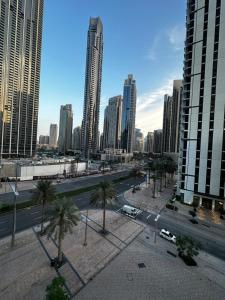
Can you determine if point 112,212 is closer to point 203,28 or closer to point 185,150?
point 185,150

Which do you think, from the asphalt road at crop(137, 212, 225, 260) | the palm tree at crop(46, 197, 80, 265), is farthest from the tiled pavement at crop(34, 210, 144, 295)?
the asphalt road at crop(137, 212, 225, 260)

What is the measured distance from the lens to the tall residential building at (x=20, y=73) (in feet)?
475

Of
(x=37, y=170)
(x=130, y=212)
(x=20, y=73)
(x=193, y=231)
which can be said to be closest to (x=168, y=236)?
(x=193, y=231)

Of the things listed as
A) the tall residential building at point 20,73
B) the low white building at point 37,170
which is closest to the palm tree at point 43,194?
the low white building at point 37,170

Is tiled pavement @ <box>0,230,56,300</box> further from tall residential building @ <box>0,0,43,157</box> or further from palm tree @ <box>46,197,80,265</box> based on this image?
tall residential building @ <box>0,0,43,157</box>

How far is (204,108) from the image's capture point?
68125 mm

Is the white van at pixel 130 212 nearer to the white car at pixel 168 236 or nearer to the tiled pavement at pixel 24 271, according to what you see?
the white car at pixel 168 236

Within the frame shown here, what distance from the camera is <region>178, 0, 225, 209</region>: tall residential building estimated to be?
2537 inches

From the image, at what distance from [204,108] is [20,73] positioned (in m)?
142

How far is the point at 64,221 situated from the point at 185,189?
177ft

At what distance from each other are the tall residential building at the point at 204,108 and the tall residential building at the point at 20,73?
116930 millimetres

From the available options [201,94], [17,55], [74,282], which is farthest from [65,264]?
[17,55]

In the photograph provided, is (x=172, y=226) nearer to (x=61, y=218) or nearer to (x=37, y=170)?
(x=61, y=218)

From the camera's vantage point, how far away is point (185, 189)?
232 ft
